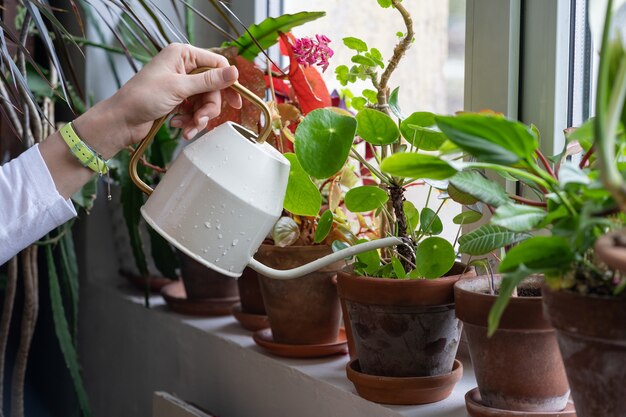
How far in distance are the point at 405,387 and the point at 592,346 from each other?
347 millimetres

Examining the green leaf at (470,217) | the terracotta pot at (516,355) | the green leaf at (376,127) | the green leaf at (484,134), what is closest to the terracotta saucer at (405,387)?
the terracotta pot at (516,355)

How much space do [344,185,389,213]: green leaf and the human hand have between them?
222 mm

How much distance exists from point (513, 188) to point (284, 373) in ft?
1.53

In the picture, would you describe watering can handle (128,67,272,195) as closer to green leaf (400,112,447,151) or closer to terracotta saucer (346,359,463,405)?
green leaf (400,112,447,151)

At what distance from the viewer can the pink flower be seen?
1.13m

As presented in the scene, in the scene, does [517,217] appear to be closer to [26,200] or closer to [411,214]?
[411,214]

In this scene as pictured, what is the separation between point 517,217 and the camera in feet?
2.14

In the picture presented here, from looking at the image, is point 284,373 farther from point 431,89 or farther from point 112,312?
point 112,312

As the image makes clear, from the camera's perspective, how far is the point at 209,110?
3.34ft

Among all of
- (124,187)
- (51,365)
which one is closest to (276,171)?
(124,187)

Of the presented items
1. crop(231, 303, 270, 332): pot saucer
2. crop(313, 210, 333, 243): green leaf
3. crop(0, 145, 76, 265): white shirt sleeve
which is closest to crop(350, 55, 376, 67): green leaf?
crop(313, 210, 333, 243): green leaf

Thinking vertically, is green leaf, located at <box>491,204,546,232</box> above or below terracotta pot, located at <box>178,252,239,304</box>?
above

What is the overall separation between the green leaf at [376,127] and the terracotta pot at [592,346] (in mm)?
332

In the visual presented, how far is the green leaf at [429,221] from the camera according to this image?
1.00 m
